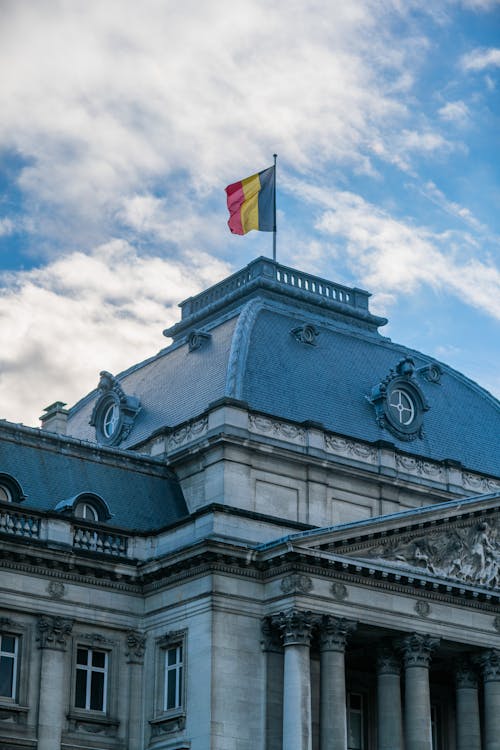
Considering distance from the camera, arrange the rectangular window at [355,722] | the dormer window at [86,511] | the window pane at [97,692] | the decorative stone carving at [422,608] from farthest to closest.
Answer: the dormer window at [86,511] → the rectangular window at [355,722] → the decorative stone carving at [422,608] → the window pane at [97,692]

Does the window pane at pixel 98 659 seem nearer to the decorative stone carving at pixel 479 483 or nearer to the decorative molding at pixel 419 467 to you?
the decorative molding at pixel 419 467

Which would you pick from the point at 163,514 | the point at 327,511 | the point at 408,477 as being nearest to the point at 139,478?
the point at 163,514

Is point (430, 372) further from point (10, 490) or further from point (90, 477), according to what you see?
point (10, 490)

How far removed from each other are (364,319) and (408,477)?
34.2 feet

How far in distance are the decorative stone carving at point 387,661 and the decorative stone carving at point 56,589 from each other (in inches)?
434

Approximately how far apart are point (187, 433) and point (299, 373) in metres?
5.91

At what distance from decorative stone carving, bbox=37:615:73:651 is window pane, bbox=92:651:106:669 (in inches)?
62.7

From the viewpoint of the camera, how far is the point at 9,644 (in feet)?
159

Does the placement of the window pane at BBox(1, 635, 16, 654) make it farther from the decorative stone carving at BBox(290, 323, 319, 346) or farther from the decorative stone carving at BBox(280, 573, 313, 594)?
the decorative stone carving at BBox(290, 323, 319, 346)

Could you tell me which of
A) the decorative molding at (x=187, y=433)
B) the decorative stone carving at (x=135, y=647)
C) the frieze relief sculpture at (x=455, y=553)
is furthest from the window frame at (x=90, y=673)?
the frieze relief sculpture at (x=455, y=553)

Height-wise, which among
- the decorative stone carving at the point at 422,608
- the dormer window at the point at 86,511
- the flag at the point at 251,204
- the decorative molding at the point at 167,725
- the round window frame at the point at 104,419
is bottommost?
the decorative molding at the point at 167,725

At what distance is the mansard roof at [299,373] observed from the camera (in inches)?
2304

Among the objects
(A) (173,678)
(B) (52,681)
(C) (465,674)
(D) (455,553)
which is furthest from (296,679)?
(D) (455,553)

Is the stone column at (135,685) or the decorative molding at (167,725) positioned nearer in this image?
the decorative molding at (167,725)
